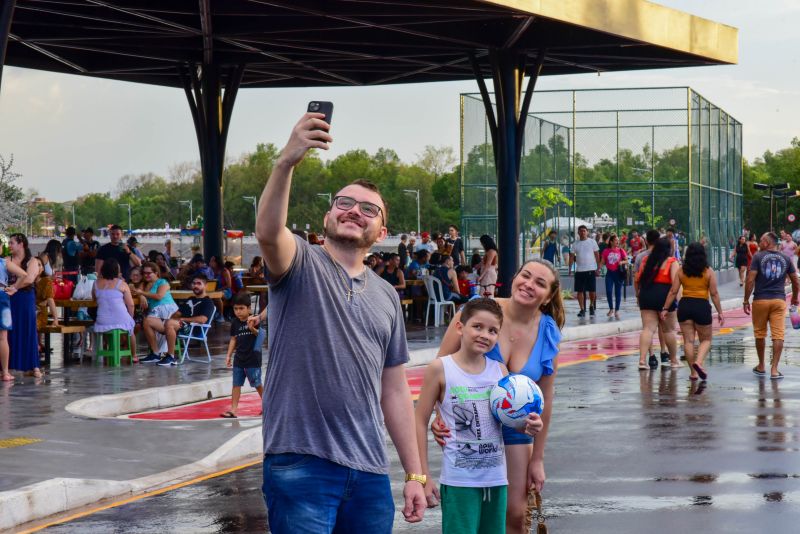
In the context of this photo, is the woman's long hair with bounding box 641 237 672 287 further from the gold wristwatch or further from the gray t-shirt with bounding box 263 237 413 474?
the gray t-shirt with bounding box 263 237 413 474

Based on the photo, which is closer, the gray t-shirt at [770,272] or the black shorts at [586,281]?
the gray t-shirt at [770,272]

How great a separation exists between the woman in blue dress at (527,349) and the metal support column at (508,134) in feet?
66.8

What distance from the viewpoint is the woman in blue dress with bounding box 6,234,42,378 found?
16.0 m

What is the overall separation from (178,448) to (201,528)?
9.59ft

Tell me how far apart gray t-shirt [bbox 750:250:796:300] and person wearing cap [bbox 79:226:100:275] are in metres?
13.0

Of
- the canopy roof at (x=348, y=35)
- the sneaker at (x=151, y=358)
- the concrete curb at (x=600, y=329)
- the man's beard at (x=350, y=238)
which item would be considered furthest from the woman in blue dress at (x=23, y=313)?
the man's beard at (x=350, y=238)

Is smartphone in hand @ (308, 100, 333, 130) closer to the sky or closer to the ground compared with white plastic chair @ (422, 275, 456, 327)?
closer to the sky

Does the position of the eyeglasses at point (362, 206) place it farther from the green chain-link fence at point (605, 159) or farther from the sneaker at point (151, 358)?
the green chain-link fence at point (605, 159)

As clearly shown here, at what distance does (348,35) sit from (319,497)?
914 inches

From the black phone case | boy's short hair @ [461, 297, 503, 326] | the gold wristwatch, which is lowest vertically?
the gold wristwatch

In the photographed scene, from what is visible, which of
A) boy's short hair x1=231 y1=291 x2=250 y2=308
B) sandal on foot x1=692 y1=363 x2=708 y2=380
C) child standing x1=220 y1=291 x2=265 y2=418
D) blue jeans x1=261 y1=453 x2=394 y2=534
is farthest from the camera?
sandal on foot x1=692 y1=363 x2=708 y2=380

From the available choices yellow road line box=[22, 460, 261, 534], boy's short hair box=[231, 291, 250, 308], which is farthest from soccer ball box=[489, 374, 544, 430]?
boy's short hair box=[231, 291, 250, 308]

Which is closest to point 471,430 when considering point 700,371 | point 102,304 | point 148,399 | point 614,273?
point 148,399

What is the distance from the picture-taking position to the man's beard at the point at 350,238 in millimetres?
4570
